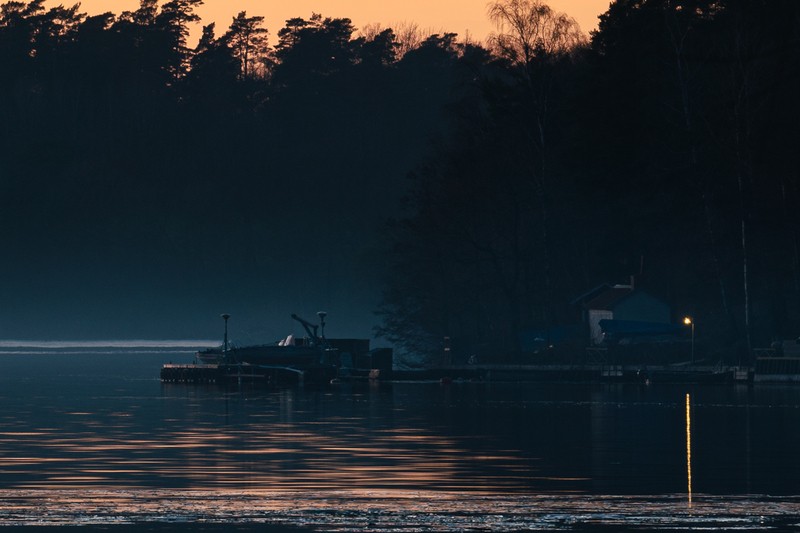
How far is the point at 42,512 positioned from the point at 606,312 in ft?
292

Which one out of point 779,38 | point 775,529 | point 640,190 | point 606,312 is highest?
point 779,38

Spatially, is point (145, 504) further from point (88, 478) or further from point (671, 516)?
point (671, 516)

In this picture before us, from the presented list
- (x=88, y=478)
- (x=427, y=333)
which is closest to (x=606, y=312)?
(x=427, y=333)

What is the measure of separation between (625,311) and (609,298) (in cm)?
165

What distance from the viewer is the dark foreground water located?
35062mm

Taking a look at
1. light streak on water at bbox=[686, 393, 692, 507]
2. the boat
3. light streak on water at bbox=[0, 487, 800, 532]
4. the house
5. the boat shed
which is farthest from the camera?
the boat shed

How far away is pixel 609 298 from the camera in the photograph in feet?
402

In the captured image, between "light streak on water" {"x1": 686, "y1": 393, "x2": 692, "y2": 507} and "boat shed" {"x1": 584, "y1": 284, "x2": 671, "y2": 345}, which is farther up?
"boat shed" {"x1": 584, "y1": 284, "x2": 671, "y2": 345}

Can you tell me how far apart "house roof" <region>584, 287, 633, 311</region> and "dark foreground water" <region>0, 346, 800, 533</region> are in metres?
31.7

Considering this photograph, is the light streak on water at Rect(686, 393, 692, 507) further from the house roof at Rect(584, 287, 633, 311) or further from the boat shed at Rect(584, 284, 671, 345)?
the house roof at Rect(584, 287, 633, 311)

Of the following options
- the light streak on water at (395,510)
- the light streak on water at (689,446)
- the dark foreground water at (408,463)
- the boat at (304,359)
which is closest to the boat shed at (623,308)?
the boat at (304,359)

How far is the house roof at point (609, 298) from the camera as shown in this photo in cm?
12119

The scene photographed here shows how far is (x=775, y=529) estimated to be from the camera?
1296 inches

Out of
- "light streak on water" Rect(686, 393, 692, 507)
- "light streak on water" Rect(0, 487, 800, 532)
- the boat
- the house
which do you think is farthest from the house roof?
"light streak on water" Rect(0, 487, 800, 532)
